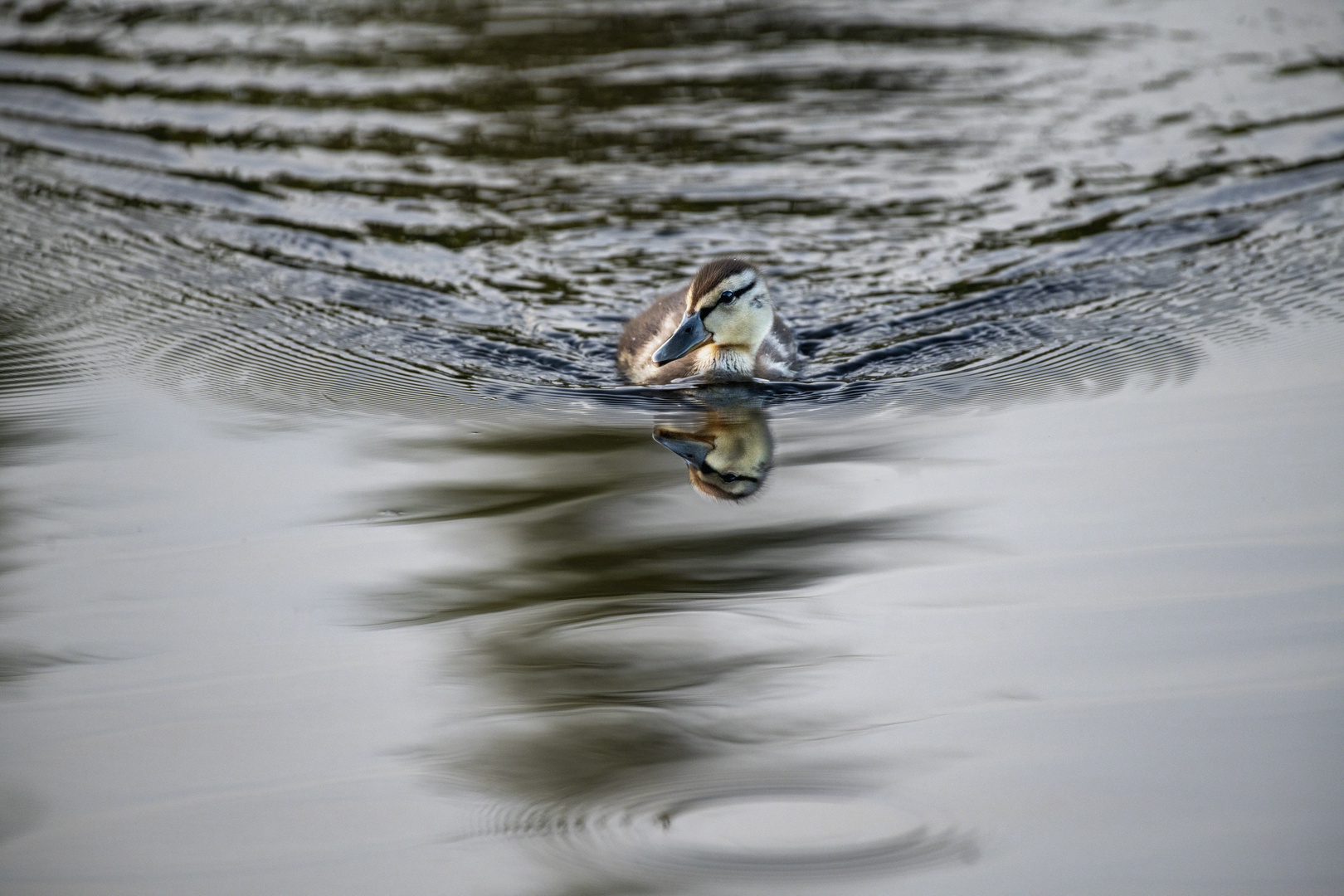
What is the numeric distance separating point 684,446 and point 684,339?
736 millimetres

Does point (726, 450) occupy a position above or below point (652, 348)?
below

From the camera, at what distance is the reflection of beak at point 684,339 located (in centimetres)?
661

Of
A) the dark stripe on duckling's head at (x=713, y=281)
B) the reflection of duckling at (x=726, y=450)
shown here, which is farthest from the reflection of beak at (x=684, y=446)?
the dark stripe on duckling's head at (x=713, y=281)

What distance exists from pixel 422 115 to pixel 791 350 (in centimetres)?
439

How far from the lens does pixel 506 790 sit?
146 inches

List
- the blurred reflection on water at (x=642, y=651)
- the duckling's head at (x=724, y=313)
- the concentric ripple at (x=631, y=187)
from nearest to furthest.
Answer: the blurred reflection on water at (x=642, y=651), the duckling's head at (x=724, y=313), the concentric ripple at (x=631, y=187)

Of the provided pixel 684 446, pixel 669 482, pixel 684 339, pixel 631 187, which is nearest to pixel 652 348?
pixel 684 339

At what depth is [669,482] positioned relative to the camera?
224 inches

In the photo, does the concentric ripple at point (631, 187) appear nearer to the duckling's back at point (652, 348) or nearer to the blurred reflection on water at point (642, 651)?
the duckling's back at point (652, 348)

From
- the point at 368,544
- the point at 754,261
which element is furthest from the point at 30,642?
the point at 754,261

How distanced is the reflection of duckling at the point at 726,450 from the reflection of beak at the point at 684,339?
12.3 inches

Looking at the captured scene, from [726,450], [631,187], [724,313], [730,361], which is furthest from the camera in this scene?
[631,187]

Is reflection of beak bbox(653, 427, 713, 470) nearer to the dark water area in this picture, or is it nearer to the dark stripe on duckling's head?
the dark water area

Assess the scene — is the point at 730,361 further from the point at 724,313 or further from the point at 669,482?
the point at 669,482
